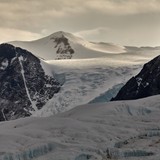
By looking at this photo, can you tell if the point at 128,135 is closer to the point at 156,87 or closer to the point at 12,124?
the point at 12,124

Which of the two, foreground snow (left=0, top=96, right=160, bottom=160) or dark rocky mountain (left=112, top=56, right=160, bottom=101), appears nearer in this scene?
foreground snow (left=0, top=96, right=160, bottom=160)

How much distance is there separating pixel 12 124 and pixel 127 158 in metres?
38.3

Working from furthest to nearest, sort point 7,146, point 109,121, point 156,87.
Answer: point 156,87 → point 109,121 → point 7,146

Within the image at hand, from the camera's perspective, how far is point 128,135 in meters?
90.2

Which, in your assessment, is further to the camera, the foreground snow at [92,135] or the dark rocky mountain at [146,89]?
the dark rocky mountain at [146,89]

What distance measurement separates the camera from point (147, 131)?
91688 mm

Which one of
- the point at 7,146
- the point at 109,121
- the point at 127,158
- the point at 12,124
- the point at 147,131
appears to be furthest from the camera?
the point at 12,124

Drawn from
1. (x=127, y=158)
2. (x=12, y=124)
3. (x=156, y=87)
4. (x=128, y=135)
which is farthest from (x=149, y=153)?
(x=156, y=87)

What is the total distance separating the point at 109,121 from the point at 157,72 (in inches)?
4008

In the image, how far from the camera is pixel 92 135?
296 feet

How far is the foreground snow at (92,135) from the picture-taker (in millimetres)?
81125

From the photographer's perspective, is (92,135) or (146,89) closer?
(92,135)

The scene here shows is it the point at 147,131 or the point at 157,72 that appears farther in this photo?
the point at 157,72

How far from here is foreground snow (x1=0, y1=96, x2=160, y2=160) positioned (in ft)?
266
